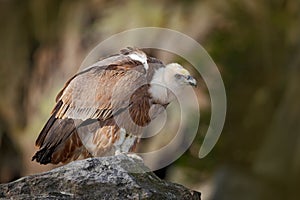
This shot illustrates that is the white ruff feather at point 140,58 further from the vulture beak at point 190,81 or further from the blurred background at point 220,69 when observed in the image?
the blurred background at point 220,69

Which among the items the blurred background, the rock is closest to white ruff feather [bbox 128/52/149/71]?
the rock

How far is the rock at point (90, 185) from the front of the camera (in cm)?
485

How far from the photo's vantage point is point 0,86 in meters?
16.1

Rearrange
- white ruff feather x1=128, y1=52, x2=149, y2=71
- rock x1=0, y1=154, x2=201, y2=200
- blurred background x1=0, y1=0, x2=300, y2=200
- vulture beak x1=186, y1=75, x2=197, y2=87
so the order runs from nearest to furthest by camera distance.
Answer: rock x1=0, y1=154, x2=201, y2=200, vulture beak x1=186, y1=75, x2=197, y2=87, white ruff feather x1=128, y1=52, x2=149, y2=71, blurred background x1=0, y1=0, x2=300, y2=200

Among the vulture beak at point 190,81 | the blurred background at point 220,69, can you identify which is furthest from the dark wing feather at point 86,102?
the blurred background at point 220,69

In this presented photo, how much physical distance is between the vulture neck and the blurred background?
20.3 ft

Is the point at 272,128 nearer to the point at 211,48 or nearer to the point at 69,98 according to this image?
the point at 211,48

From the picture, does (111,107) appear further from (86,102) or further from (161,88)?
(161,88)

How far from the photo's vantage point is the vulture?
580 centimetres

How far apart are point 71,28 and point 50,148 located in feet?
34.4

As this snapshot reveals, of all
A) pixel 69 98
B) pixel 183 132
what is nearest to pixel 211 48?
pixel 183 132

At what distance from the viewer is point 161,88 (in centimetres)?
586

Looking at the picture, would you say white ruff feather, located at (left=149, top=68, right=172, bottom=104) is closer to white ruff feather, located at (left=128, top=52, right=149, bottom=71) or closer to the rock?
white ruff feather, located at (left=128, top=52, right=149, bottom=71)

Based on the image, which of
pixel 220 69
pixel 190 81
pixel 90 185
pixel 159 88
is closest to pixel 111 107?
pixel 159 88
